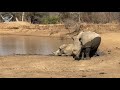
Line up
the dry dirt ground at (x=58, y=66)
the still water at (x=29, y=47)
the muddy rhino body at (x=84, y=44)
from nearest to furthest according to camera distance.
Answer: the dry dirt ground at (x=58, y=66) → the muddy rhino body at (x=84, y=44) → the still water at (x=29, y=47)

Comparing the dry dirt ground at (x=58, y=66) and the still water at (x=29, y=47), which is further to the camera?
the still water at (x=29, y=47)

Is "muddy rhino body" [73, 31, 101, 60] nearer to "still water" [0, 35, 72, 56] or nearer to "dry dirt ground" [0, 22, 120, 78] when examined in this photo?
"dry dirt ground" [0, 22, 120, 78]

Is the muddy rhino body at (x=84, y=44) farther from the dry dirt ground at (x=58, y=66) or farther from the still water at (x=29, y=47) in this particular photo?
the still water at (x=29, y=47)

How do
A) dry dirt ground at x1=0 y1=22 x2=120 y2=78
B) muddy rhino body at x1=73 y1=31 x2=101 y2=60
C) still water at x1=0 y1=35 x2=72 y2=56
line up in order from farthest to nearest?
still water at x1=0 y1=35 x2=72 y2=56 < muddy rhino body at x1=73 y1=31 x2=101 y2=60 < dry dirt ground at x1=0 y1=22 x2=120 y2=78

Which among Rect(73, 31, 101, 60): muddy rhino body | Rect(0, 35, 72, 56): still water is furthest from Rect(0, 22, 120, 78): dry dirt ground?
Rect(0, 35, 72, 56): still water

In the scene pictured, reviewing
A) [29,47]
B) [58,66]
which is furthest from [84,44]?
[29,47]

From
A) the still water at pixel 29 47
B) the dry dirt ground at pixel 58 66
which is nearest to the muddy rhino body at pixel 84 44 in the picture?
the dry dirt ground at pixel 58 66

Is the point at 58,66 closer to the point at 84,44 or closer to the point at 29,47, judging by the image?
the point at 84,44

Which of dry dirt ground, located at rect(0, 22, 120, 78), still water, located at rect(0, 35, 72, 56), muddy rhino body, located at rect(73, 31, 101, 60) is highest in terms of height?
muddy rhino body, located at rect(73, 31, 101, 60)

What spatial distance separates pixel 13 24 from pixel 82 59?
59.8 ft

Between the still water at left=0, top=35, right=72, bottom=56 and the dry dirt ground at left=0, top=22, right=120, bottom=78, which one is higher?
the dry dirt ground at left=0, top=22, right=120, bottom=78

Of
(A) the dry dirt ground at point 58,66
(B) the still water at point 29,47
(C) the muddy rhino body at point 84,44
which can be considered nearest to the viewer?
(A) the dry dirt ground at point 58,66

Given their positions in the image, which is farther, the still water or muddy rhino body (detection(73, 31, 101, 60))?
the still water
